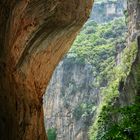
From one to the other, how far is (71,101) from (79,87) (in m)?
2.17

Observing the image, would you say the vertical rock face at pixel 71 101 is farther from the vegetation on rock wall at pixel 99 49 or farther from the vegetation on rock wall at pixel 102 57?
the vegetation on rock wall at pixel 99 49


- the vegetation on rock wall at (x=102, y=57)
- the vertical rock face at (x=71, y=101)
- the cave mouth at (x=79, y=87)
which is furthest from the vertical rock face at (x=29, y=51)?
the vertical rock face at (x=71, y=101)

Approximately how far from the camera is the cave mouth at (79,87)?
51.8 meters

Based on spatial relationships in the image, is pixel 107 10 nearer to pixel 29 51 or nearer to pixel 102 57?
pixel 102 57

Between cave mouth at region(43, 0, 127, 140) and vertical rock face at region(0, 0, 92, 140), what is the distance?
3577 cm

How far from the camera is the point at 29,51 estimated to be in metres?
11.6

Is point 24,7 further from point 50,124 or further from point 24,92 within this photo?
point 50,124

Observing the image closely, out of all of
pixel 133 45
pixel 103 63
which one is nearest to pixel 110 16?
pixel 103 63

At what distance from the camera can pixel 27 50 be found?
452 inches

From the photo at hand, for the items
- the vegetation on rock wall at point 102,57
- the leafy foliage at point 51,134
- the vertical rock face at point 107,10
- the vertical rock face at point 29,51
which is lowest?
the leafy foliage at point 51,134

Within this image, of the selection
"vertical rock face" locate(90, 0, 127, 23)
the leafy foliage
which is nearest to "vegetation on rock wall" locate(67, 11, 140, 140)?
the leafy foliage

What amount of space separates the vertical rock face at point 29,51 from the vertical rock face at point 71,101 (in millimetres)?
38277

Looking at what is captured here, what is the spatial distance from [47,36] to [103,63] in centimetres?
4778

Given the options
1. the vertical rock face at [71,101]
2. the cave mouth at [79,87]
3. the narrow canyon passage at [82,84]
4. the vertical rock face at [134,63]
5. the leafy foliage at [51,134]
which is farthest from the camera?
the vertical rock face at [71,101]
